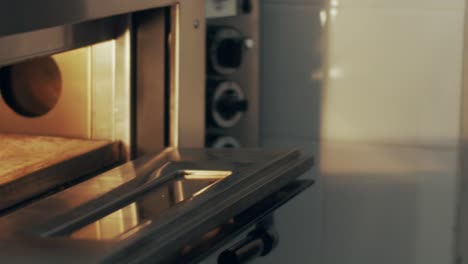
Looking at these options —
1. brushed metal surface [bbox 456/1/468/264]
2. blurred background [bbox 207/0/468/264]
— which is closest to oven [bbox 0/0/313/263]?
blurred background [bbox 207/0/468/264]

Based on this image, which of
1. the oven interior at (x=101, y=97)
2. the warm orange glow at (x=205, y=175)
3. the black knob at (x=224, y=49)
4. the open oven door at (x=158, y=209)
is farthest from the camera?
the black knob at (x=224, y=49)

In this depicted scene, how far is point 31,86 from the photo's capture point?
41.7 inches

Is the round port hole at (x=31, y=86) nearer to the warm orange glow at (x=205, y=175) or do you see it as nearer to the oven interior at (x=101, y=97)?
the oven interior at (x=101, y=97)

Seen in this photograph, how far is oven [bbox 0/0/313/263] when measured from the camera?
677 millimetres

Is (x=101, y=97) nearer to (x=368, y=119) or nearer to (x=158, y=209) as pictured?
(x=158, y=209)

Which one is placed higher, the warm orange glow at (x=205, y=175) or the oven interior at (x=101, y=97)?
the oven interior at (x=101, y=97)

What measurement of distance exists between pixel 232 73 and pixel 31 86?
33 centimetres

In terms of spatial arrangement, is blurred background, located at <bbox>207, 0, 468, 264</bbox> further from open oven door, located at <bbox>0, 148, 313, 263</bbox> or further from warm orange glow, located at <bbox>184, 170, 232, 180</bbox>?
warm orange glow, located at <bbox>184, 170, 232, 180</bbox>

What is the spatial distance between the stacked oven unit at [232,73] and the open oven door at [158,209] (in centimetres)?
26

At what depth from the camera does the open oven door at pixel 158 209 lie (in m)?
0.63

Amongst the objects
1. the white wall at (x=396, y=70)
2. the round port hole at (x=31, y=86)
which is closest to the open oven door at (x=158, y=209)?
the round port hole at (x=31, y=86)

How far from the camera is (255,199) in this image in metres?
0.82

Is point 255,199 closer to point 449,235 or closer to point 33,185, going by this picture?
point 33,185

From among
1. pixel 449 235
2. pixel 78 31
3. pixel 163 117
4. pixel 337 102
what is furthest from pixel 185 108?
pixel 449 235
